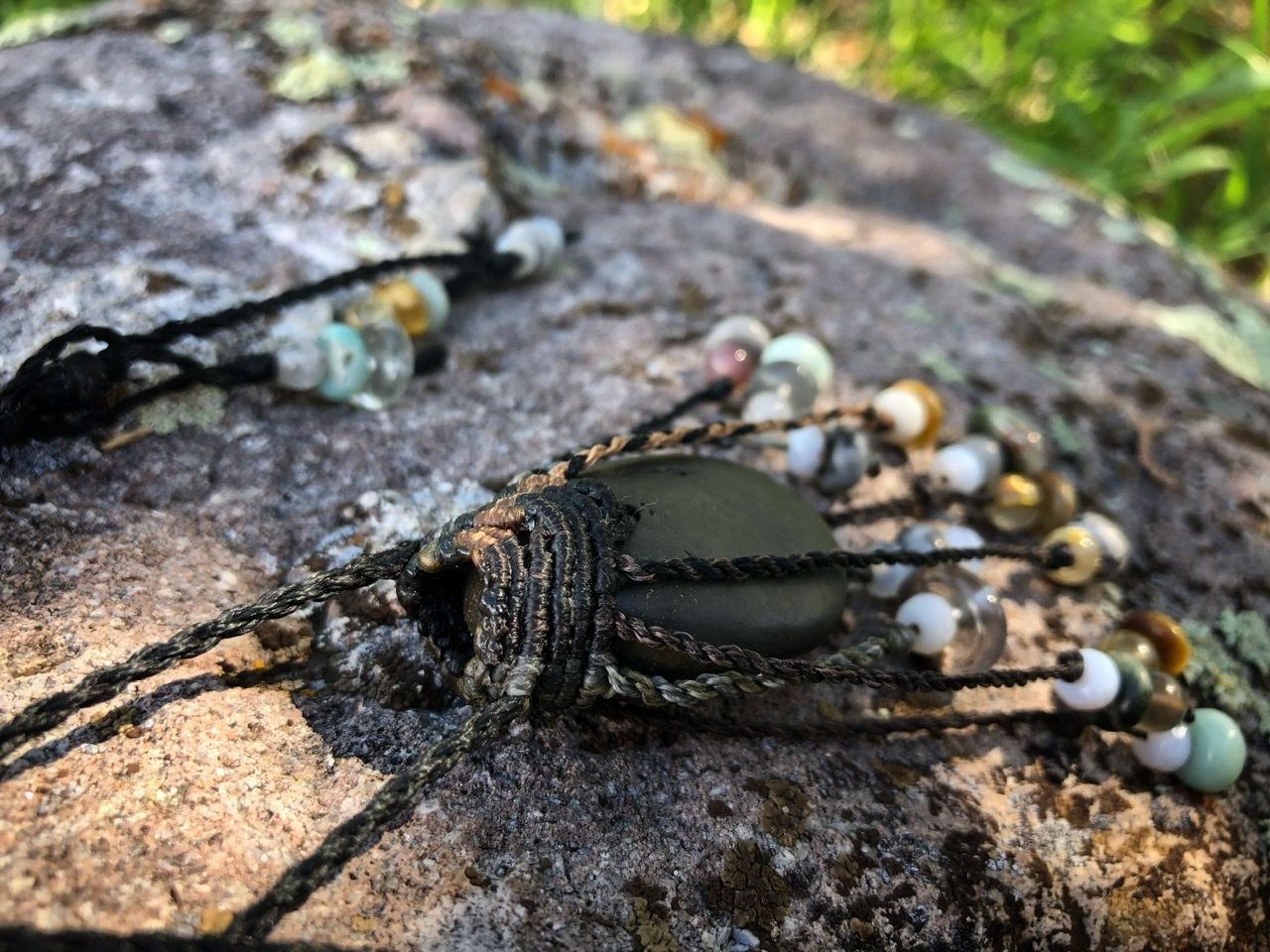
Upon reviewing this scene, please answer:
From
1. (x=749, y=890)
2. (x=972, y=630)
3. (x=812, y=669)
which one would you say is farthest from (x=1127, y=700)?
(x=749, y=890)

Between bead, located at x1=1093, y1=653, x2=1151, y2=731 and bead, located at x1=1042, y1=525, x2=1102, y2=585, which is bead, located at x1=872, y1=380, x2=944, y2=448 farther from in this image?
bead, located at x1=1093, y1=653, x2=1151, y2=731

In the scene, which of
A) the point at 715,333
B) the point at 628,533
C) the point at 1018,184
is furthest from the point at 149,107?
the point at 1018,184

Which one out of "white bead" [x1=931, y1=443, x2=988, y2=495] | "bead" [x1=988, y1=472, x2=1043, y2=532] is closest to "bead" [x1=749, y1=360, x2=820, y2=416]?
"white bead" [x1=931, y1=443, x2=988, y2=495]

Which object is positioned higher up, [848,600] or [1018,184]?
[1018,184]

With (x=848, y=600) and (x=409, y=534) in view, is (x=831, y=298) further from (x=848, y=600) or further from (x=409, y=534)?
(x=409, y=534)

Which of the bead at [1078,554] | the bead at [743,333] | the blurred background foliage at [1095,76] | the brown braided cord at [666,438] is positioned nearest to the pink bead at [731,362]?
the bead at [743,333]
